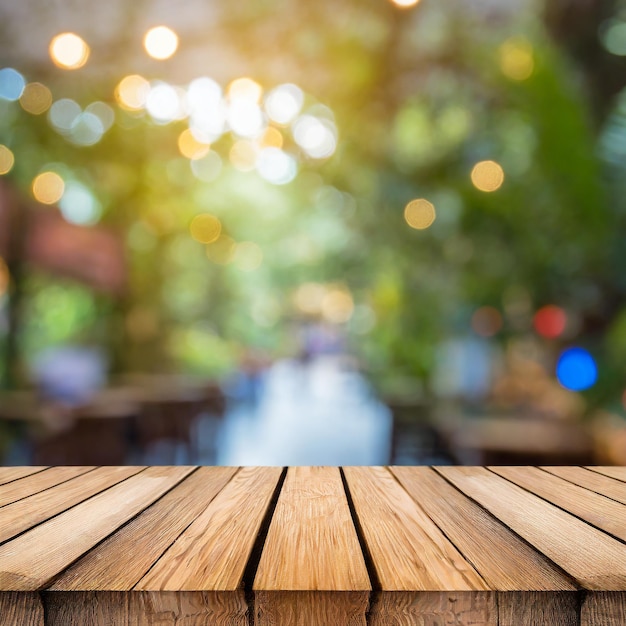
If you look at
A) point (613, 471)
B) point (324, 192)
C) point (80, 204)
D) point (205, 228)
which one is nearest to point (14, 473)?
point (613, 471)

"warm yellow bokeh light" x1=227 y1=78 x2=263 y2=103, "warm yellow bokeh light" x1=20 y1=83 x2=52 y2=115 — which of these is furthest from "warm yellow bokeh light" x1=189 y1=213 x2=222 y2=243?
"warm yellow bokeh light" x1=227 y1=78 x2=263 y2=103

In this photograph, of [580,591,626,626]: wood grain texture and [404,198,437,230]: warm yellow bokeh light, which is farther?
[404,198,437,230]: warm yellow bokeh light

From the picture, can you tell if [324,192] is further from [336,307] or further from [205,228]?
[336,307]

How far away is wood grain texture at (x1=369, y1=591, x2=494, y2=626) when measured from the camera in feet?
1.99

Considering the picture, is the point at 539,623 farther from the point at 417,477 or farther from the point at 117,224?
the point at 117,224

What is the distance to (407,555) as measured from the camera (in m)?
0.70

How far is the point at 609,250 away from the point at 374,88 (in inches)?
96.9

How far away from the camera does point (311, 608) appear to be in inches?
24.0

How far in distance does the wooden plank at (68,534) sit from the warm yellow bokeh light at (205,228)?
19.3 feet

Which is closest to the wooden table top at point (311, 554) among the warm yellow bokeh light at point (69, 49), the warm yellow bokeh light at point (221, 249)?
the warm yellow bokeh light at point (69, 49)

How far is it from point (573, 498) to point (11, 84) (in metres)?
4.53

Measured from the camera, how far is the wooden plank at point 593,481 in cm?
107

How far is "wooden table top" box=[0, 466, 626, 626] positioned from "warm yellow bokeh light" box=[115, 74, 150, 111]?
3.89m

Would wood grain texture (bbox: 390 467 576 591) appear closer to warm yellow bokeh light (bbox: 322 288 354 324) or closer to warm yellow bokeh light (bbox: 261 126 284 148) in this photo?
warm yellow bokeh light (bbox: 261 126 284 148)
